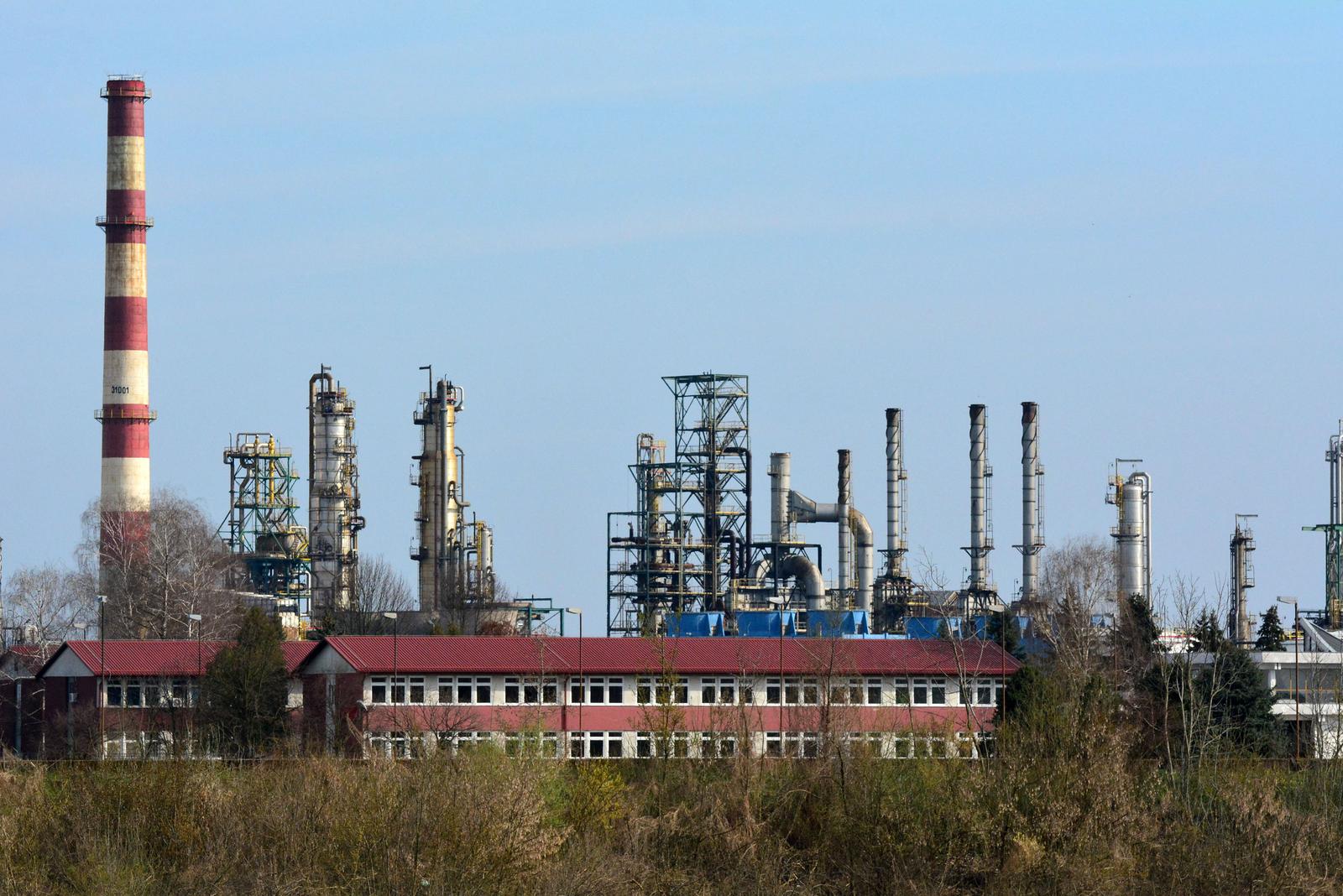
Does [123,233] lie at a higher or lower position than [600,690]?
higher

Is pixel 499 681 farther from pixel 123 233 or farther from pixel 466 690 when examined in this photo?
pixel 123 233

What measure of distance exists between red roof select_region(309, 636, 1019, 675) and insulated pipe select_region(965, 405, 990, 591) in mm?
34903

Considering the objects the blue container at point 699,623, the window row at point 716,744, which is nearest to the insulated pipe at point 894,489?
the blue container at point 699,623

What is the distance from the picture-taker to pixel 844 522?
283 ft

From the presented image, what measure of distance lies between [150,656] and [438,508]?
27.0 metres

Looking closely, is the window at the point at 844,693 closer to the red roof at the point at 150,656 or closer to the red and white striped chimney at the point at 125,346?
the red roof at the point at 150,656

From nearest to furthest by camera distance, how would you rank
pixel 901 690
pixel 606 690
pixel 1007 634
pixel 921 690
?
pixel 901 690 < pixel 606 690 < pixel 921 690 < pixel 1007 634

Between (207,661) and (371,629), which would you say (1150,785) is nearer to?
(207,661)

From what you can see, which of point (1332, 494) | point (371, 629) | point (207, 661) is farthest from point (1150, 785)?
point (1332, 494)

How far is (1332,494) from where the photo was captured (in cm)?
8088

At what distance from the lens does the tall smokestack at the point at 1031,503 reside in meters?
86.8

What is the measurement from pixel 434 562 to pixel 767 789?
5404cm

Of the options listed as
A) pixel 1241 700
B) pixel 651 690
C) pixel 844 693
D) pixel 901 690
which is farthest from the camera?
pixel 651 690

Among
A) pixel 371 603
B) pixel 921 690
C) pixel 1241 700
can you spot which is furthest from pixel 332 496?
pixel 1241 700
